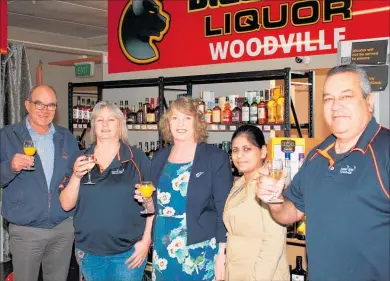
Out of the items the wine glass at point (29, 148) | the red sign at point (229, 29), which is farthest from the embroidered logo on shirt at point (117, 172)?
the red sign at point (229, 29)

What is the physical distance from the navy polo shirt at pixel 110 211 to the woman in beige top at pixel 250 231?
72cm

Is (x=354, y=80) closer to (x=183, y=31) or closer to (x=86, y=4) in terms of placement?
(x=183, y=31)

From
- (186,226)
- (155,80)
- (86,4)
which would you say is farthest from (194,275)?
(86,4)

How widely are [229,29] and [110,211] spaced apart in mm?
3570

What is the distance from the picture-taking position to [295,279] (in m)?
4.22

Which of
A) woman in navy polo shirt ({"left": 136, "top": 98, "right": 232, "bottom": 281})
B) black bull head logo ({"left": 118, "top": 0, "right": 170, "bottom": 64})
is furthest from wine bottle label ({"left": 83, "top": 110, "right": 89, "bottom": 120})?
woman in navy polo shirt ({"left": 136, "top": 98, "right": 232, "bottom": 281})

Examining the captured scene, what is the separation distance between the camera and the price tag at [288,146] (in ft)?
13.1

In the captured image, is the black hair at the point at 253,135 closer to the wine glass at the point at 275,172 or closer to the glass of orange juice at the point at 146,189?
the glass of orange juice at the point at 146,189

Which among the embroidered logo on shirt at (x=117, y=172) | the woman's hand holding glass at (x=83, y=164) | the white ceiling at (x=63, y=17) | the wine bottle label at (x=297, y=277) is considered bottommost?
the wine bottle label at (x=297, y=277)

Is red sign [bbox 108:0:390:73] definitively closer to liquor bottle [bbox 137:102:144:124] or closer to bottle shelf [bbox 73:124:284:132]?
liquor bottle [bbox 137:102:144:124]

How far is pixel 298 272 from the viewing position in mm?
4203

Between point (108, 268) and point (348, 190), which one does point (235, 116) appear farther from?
point (348, 190)

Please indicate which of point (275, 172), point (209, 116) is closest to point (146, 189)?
point (275, 172)

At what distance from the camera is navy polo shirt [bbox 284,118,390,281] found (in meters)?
2.12
